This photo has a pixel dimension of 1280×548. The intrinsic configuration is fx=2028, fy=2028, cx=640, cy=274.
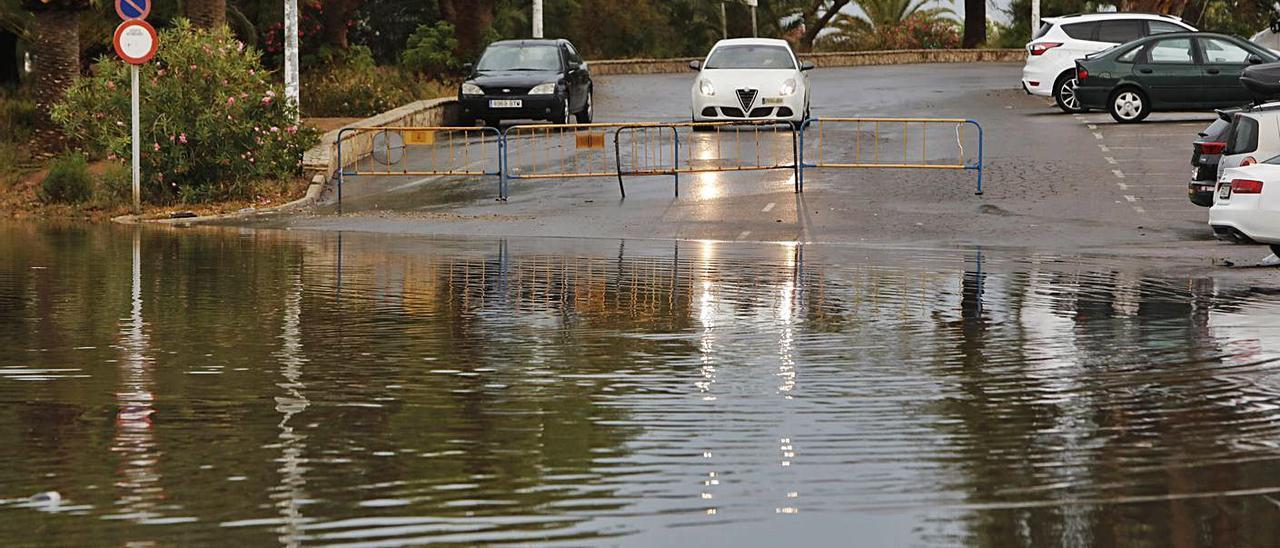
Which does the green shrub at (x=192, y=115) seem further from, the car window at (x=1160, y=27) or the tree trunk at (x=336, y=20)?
the tree trunk at (x=336, y=20)

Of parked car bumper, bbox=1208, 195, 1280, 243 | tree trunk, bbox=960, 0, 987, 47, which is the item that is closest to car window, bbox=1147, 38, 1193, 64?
parked car bumper, bbox=1208, 195, 1280, 243

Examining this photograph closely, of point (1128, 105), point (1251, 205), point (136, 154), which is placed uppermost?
point (1128, 105)

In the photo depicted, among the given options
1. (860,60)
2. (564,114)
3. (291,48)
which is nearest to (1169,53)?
(564,114)

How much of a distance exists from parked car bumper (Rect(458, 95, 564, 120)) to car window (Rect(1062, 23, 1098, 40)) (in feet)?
33.1

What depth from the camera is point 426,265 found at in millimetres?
17531

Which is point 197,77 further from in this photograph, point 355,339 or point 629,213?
point 355,339

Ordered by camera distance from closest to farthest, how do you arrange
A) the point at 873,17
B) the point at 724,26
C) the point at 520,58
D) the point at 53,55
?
1. the point at 53,55
2. the point at 520,58
3. the point at 724,26
4. the point at 873,17

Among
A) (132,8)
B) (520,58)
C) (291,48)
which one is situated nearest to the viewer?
(132,8)

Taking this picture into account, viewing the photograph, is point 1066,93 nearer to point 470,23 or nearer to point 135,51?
point 470,23

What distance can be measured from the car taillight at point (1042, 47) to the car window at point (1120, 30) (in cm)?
124

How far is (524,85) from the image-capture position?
33.4 meters

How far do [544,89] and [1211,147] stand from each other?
1420 cm

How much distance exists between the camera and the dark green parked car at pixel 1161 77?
33.2 m

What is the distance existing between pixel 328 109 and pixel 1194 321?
25.0 m
